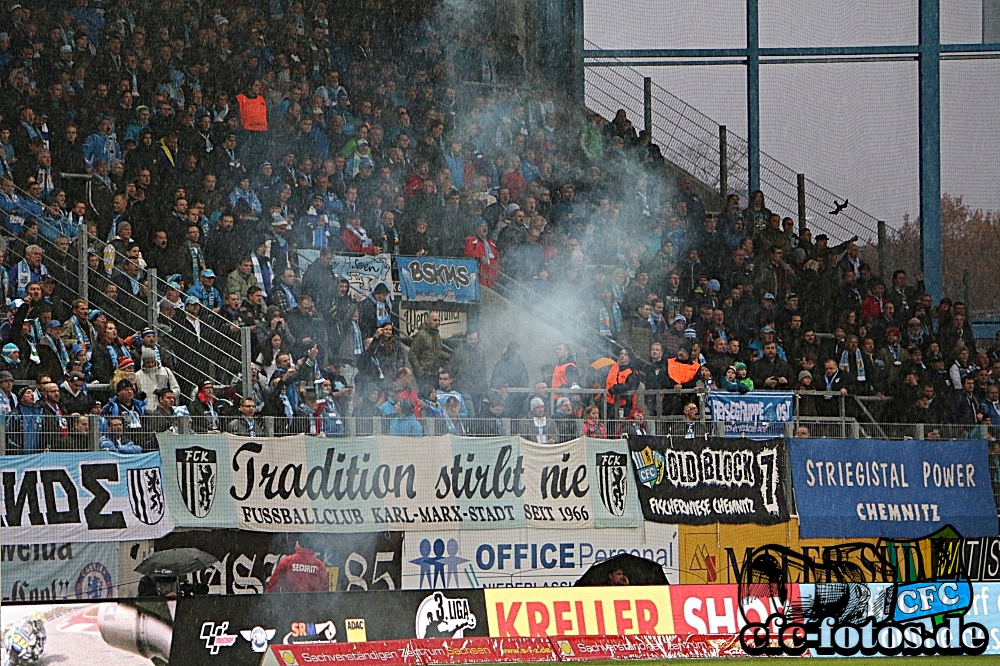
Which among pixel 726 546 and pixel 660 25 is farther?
pixel 660 25

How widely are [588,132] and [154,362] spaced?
32.9 ft

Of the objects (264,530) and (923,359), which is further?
(923,359)

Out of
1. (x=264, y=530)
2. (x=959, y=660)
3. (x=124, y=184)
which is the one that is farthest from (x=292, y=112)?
(x=959, y=660)

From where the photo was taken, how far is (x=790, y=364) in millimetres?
19828

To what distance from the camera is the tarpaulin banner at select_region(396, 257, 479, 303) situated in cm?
1908

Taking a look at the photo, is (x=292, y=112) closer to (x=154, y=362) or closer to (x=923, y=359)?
(x=154, y=362)

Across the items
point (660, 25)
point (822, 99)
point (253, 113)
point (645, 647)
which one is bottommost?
point (645, 647)

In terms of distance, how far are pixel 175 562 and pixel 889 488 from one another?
8.06m

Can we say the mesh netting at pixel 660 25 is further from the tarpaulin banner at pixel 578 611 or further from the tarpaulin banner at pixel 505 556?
the tarpaulin banner at pixel 578 611

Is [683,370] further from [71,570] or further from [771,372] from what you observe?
[71,570]

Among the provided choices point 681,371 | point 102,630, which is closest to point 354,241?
point 681,371

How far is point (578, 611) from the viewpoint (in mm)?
14133

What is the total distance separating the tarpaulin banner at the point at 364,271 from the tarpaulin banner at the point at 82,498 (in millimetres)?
4702

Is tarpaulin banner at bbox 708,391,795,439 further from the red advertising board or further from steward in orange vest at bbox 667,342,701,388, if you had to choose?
the red advertising board
